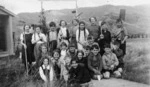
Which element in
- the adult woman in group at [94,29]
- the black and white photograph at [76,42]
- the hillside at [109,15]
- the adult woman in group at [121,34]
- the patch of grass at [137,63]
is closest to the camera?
the black and white photograph at [76,42]

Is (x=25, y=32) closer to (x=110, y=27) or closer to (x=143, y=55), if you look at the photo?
(x=110, y=27)

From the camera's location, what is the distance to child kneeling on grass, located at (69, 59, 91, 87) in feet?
11.9

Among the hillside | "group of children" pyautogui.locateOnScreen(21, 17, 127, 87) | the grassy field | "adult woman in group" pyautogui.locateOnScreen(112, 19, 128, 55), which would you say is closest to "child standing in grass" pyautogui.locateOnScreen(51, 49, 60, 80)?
"group of children" pyautogui.locateOnScreen(21, 17, 127, 87)

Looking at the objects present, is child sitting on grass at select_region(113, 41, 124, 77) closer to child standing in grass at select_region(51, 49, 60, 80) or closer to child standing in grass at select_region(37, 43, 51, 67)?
child standing in grass at select_region(51, 49, 60, 80)

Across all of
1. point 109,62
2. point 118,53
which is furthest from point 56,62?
point 118,53

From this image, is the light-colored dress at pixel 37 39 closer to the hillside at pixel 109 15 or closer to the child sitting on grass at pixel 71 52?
the hillside at pixel 109 15

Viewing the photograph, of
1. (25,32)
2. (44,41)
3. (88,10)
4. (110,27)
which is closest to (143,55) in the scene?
(110,27)

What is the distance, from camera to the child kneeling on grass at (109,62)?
4086 millimetres

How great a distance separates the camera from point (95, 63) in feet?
13.0

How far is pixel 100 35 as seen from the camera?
4.27m

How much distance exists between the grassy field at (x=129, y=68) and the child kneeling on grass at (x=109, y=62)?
22 cm

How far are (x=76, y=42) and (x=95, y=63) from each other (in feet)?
1.90

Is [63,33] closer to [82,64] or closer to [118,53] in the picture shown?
[82,64]

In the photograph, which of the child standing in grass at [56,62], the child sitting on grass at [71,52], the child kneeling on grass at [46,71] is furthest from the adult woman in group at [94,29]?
the child kneeling on grass at [46,71]
